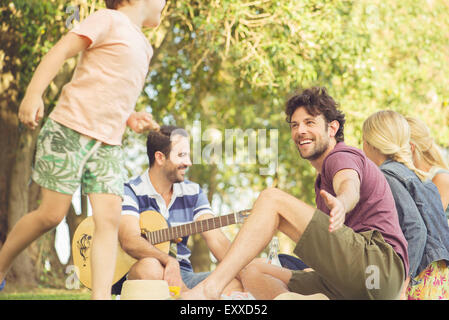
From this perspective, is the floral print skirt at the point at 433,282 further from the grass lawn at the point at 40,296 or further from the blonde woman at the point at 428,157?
the grass lawn at the point at 40,296

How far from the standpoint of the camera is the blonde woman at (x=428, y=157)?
14.3 ft

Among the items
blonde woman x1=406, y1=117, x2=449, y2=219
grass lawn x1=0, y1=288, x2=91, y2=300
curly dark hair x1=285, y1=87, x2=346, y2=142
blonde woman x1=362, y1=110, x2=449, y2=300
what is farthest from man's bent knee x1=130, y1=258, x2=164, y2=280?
grass lawn x1=0, y1=288, x2=91, y2=300

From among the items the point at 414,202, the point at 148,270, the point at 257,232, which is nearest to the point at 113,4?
the point at 257,232

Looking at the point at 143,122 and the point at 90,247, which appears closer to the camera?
the point at 143,122

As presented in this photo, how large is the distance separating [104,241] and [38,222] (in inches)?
13.0

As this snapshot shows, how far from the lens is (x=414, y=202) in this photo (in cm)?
373

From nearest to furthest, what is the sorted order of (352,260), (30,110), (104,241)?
(30,110), (104,241), (352,260)

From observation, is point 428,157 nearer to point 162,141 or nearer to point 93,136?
point 162,141

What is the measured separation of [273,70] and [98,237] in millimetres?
5424

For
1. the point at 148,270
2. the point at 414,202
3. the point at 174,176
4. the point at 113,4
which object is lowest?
the point at 148,270

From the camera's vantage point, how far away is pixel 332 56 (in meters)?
8.16

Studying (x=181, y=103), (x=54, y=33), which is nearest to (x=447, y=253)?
(x=54, y=33)

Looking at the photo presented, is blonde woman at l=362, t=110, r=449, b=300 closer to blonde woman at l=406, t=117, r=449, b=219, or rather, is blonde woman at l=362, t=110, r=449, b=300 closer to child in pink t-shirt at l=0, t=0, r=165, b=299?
blonde woman at l=406, t=117, r=449, b=219

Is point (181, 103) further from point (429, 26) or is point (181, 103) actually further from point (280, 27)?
point (429, 26)
